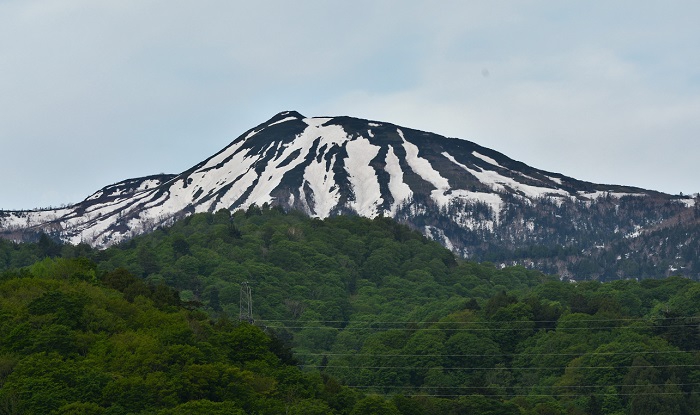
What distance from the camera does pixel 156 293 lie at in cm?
9775

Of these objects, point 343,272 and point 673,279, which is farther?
point 343,272

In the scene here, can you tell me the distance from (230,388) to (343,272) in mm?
91197

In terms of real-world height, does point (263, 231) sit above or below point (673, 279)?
above

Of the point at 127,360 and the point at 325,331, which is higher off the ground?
the point at 325,331

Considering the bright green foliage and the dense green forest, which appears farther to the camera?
the dense green forest

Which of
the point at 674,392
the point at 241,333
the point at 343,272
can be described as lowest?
the point at 674,392

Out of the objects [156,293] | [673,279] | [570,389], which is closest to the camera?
Result: [156,293]

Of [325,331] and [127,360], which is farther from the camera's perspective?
[325,331]

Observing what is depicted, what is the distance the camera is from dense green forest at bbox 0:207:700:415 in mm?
77000

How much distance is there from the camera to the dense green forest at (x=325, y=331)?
77000mm

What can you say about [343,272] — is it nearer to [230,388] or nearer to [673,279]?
[673,279]

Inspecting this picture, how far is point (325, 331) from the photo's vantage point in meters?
138

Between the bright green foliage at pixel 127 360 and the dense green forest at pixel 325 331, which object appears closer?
the bright green foliage at pixel 127 360

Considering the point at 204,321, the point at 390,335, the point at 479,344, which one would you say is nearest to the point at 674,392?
the point at 479,344
